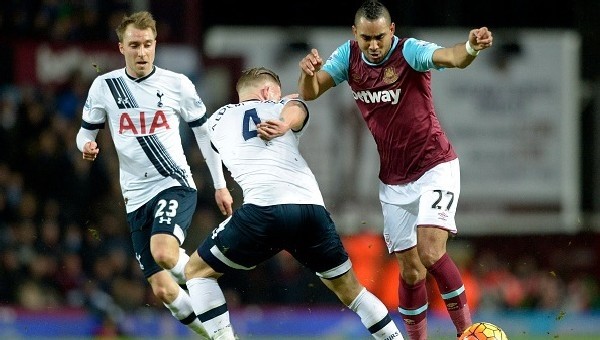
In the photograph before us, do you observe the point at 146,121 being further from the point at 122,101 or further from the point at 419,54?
the point at 419,54

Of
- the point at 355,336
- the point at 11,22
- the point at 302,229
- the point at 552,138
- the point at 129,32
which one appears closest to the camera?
the point at 302,229

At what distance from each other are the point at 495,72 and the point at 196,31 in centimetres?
502

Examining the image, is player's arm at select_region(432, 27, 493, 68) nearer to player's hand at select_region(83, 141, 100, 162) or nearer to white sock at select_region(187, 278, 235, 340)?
white sock at select_region(187, 278, 235, 340)

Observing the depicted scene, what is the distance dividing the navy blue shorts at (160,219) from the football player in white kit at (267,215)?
0.81m

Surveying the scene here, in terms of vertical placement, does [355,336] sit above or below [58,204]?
below

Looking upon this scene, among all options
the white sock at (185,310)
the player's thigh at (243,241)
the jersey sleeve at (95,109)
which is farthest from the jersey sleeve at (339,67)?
the white sock at (185,310)

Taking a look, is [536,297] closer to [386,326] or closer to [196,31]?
[196,31]

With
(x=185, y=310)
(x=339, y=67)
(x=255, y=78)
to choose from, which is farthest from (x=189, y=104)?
(x=185, y=310)

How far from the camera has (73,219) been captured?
48.9 feet

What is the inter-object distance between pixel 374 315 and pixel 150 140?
7.24 ft

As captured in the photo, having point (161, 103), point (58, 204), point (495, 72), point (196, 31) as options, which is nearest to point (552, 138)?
point (495, 72)

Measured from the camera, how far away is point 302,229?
7.63 m

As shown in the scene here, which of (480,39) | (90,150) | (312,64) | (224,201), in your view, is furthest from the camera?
(224,201)

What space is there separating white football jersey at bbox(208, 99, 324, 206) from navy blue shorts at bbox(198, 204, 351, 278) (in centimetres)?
8
